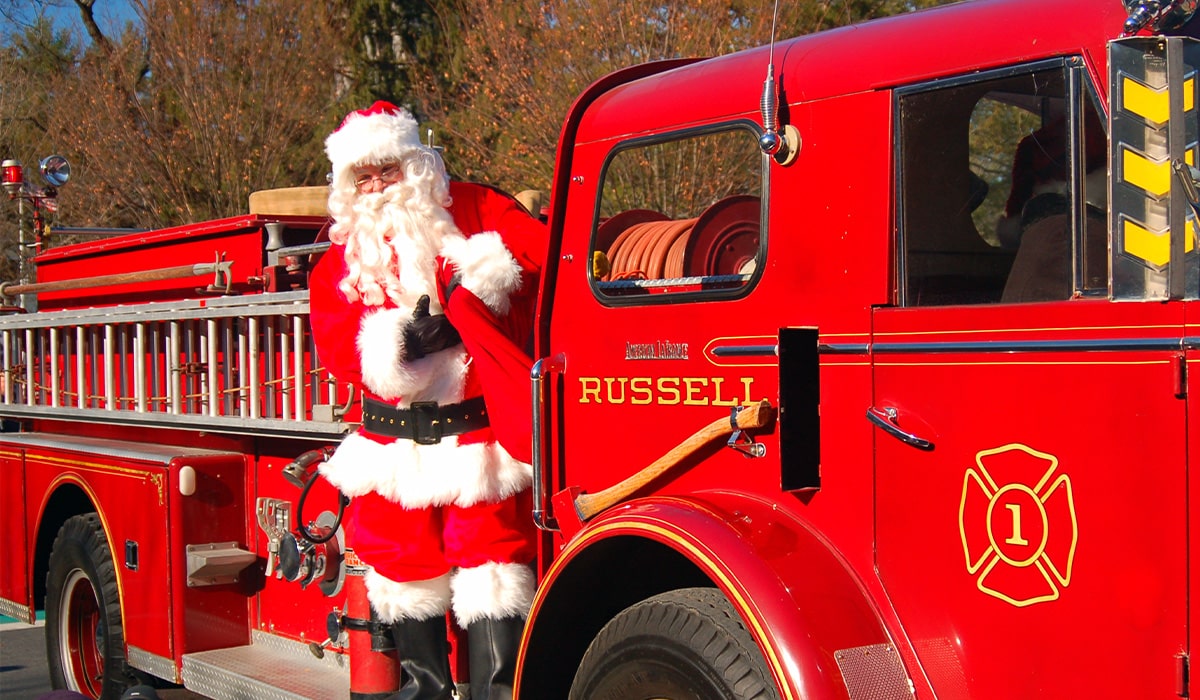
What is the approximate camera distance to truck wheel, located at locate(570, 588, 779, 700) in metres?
2.67

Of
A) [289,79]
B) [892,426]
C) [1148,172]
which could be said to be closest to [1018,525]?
[892,426]

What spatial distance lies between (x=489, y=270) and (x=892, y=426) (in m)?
1.43

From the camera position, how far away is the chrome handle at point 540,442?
338 cm

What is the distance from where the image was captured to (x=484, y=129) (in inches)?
623

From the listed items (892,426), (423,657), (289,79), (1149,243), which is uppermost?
(289,79)

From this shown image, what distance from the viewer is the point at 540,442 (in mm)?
3420

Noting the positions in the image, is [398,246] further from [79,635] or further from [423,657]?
[79,635]

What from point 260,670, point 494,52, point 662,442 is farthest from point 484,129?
point 662,442

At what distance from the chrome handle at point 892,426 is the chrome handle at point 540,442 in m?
1.01

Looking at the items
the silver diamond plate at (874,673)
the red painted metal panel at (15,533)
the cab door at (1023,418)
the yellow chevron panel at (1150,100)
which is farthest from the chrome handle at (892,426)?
the red painted metal panel at (15,533)

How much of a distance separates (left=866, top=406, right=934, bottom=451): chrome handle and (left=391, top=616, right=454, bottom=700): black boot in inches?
68.4

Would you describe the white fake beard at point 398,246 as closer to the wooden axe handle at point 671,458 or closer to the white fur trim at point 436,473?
the white fur trim at point 436,473

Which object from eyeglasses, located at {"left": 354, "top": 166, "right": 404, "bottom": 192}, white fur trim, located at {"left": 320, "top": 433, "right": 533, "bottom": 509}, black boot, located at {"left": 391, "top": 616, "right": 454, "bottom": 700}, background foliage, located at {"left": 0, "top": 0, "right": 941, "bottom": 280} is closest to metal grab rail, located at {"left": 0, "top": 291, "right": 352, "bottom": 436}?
white fur trim, located at {"left": 320, "top": 433, "right": 533, "bottom": 509}

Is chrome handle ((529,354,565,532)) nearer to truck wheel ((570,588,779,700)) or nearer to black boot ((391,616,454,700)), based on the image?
truck wheel ((570,588,779,700))
